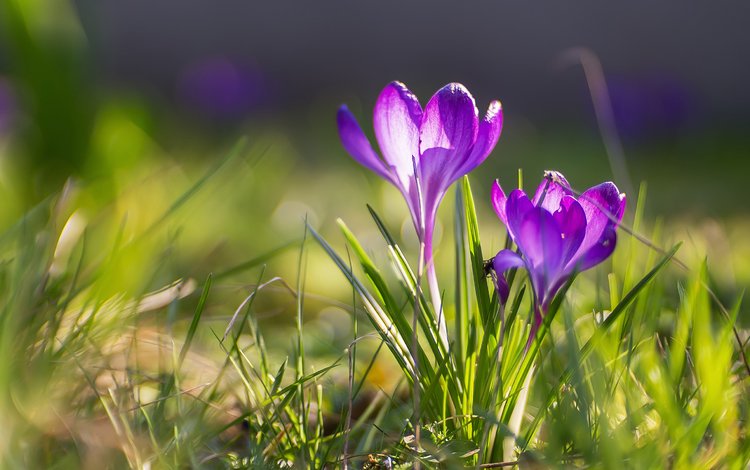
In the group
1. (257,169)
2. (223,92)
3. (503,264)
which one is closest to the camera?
(503,264)

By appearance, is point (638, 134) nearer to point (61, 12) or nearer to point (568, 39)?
point (568, 39)

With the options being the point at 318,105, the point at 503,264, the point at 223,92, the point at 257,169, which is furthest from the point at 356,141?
the point at 318,105

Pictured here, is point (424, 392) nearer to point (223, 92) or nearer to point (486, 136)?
point (486, 136)

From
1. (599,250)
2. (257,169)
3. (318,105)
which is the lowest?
(318,105)

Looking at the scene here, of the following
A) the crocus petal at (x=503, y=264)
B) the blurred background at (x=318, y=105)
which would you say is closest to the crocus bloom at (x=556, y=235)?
the crocus petal at (x=503, y=264)

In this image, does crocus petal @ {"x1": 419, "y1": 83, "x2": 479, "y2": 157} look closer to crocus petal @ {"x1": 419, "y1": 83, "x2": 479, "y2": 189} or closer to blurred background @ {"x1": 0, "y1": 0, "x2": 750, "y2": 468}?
crocus petal @ {"x1": 419, "y1": 83, "x2": 479, "y2": 189}

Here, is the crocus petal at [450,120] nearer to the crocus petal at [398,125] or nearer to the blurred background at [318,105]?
the crocus petal at [398,125]
